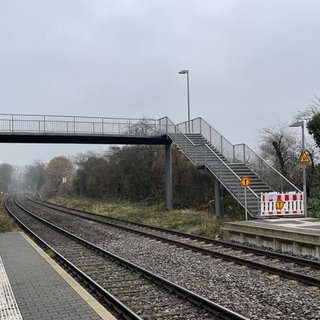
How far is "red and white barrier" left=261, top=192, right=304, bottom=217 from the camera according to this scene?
1827 cm

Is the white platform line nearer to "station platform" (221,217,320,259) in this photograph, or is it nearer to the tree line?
"station platform" (221,217,320,259)

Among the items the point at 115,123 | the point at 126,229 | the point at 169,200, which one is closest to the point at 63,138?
the point at 115,123

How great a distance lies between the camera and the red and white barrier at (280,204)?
1827 cm

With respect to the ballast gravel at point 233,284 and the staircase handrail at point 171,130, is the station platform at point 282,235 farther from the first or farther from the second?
the staircase handrail at point 171,130

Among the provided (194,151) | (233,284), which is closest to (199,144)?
(194,151)

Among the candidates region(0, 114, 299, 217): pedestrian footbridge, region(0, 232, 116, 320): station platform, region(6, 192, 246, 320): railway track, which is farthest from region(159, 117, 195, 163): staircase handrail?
region(0, 232, 116, 320): station platform

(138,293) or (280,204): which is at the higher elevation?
(280,204)

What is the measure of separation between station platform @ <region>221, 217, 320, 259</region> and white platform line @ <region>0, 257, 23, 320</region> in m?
8.18

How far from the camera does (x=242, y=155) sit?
80.3 feet

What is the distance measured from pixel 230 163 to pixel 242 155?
0.90 meters

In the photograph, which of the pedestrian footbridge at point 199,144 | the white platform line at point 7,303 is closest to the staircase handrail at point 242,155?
the pedestrian footbridge at point 199,144

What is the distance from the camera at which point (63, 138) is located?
29.0 m

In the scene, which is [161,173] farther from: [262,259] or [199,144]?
[262,259]

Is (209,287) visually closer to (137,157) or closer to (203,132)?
(203,132)
